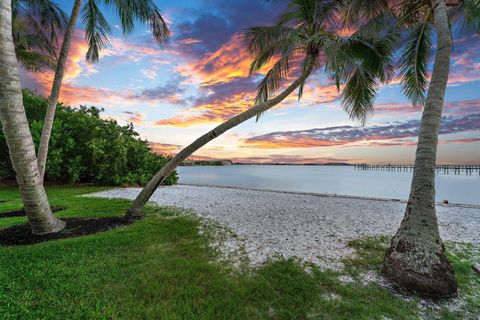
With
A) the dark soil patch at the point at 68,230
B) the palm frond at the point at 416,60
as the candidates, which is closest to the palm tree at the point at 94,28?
the dark soil patch at the point at 68,230

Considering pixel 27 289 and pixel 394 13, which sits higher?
pixel 394 13

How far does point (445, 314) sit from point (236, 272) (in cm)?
279

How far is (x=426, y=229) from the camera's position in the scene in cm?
359

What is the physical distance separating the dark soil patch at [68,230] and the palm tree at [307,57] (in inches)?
27.3

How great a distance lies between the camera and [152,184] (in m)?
6.37

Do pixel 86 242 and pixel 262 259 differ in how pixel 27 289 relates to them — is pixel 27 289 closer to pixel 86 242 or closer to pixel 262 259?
pixel 86 242

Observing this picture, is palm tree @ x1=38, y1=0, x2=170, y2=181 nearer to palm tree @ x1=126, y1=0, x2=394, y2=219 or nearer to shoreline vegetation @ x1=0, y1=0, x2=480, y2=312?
shoreline vegetation @ x1=0, y1=0, x2=480, y2=312

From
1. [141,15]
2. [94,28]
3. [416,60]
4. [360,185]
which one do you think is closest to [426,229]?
[416,60]

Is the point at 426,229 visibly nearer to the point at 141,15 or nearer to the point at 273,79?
the point at 273,79

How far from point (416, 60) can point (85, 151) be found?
58.8ft

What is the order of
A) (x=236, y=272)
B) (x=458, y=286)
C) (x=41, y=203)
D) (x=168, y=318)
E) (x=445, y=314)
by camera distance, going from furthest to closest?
(x=41, y=203)
(x=236, y=272)
(x=458, y=286)
(x=445, y=314)
(x=168, y=318)

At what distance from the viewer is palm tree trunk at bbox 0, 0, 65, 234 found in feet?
13.9

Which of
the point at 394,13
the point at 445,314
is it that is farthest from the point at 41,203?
the point at 394,13

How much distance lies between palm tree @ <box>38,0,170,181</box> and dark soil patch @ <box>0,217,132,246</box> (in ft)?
4.83
